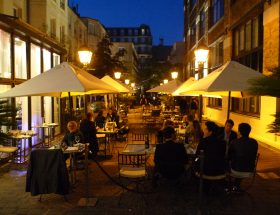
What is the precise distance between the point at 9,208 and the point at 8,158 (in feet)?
14.2

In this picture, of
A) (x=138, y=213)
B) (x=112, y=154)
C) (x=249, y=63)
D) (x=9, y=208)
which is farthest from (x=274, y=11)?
(x=9, y=208)

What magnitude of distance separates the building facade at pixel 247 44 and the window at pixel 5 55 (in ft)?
21.1

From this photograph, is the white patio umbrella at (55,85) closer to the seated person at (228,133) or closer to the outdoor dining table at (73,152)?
the outdoor dining table at (73,152)

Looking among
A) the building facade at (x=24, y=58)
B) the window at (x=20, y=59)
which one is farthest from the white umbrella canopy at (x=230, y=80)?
the window at (x=20, y=59)

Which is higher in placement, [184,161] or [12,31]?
[12,31]

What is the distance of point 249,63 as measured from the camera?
1623 centimetres

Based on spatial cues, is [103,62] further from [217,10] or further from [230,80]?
[230,80]

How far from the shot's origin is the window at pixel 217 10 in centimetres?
2238

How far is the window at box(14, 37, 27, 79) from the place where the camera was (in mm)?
12401

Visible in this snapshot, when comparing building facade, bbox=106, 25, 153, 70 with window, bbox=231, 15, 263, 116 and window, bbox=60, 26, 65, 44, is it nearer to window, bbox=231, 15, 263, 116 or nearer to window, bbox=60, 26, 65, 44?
window, bbox=60, 26, 65, 44

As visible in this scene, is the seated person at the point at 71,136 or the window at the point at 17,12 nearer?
the seated person at the point at 71,136

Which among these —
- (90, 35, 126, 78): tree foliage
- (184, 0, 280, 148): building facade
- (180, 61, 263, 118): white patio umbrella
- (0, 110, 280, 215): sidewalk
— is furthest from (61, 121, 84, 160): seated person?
(90, 35, 126, 78): tree foliage

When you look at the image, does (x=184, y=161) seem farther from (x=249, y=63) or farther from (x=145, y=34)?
(x=145, y=34)

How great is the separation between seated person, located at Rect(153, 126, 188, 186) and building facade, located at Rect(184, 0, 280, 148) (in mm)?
3546
